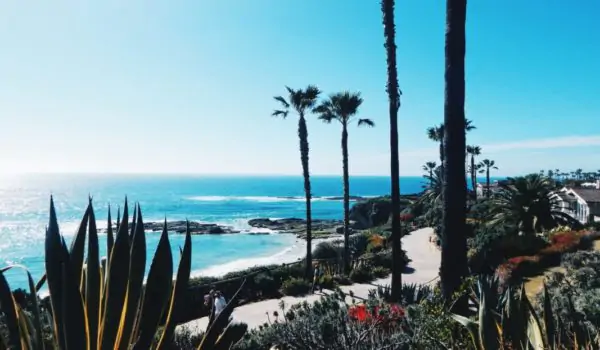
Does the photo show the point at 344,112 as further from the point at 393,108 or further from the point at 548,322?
the point at 548,322

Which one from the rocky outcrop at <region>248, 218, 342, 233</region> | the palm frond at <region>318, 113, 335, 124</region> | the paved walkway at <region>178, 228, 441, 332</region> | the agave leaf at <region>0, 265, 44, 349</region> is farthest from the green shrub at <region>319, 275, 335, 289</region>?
the rocky outcrop at <region>248, 218, 342, 233</region>

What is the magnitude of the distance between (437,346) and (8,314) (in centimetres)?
423

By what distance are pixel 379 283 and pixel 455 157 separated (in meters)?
12.3

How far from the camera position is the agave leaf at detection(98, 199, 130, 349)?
7.02ft

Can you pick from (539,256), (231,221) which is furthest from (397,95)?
(231,221)

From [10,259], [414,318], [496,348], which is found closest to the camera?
[496,348]

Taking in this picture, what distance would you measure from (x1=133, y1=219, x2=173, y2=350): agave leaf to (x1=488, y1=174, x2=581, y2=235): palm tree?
23.9 meters

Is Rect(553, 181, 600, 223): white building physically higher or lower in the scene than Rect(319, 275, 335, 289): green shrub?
higher

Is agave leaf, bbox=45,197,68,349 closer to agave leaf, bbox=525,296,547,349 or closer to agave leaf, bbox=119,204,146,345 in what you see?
agave leaf, bbox=119,204,146,345

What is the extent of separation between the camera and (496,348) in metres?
3.96

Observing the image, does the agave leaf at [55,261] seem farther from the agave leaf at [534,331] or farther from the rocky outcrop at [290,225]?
the rocky outcrop at [290,225]

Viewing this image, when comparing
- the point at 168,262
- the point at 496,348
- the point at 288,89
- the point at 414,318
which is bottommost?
the point at 414,318

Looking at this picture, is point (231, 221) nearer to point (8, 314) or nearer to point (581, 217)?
point (581, 217)

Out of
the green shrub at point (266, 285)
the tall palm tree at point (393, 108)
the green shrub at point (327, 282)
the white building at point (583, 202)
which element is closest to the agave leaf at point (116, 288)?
the tall palm tree at point (393, 108)
